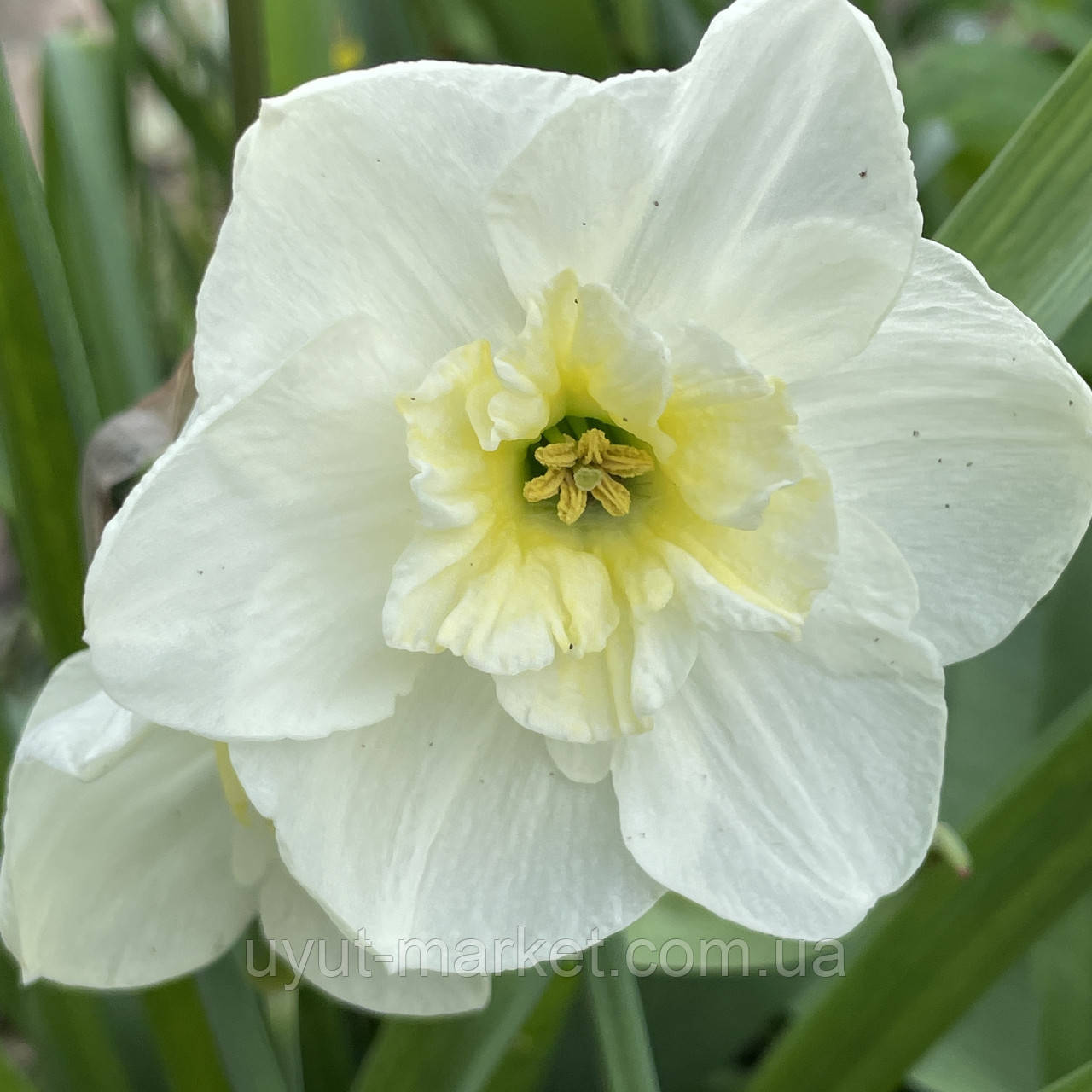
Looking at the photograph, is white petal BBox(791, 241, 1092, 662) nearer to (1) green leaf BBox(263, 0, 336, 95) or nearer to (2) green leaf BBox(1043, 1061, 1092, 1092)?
(2) green leaf BBox(1043, 1061, 1092, 1092)

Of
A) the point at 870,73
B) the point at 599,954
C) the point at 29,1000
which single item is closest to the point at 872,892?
the point at 599,954

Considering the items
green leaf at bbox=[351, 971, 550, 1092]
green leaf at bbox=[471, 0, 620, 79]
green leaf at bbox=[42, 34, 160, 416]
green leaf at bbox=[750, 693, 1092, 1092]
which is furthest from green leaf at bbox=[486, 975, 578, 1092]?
green leaf at bbox=[471, 0, 620, 79]

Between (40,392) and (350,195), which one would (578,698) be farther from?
(40,392)

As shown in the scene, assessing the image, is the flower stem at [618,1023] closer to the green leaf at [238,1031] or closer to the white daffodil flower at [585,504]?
the white daffodil flower at [585,504]

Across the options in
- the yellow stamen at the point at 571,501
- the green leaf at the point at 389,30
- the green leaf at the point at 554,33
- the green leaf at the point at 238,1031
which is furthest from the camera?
the green leaf at the point at 389,30

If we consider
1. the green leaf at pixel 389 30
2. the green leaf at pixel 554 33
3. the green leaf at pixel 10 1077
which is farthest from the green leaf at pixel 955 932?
the green leaf at pixel 389 30

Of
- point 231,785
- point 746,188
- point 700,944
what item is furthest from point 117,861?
point 746,188
